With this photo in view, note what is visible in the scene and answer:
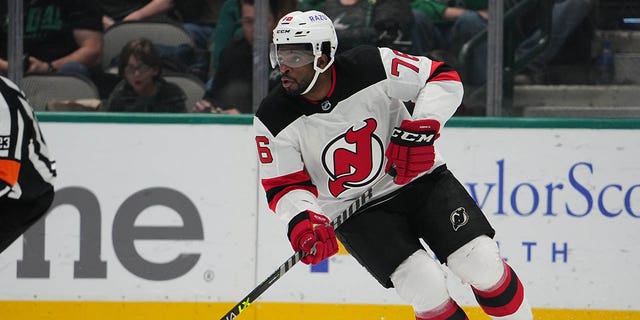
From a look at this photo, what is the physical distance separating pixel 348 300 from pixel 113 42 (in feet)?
4.74

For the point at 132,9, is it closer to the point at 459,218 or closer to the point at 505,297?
the point at 459,218

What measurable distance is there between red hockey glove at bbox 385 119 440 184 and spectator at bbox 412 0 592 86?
1318 mm

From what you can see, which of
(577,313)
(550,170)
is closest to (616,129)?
(550,170)

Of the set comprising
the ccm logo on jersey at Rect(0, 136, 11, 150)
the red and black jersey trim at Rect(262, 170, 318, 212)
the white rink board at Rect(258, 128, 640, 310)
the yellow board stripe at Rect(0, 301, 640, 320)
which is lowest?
the yellow board stripe at Rect(0, 301, 640, 320)

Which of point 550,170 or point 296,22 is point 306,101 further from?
point 550,170

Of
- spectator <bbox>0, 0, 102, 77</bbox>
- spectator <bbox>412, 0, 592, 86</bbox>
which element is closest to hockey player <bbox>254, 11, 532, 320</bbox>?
spectator <bbox>412, 0, 592, 86</bbox>

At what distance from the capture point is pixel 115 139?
17.1ft

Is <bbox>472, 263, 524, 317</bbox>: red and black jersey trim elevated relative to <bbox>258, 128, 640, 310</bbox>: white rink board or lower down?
elevated

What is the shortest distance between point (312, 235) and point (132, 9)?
1.76 m

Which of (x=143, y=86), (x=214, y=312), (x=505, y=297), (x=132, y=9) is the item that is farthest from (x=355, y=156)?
(x=132, y=9)

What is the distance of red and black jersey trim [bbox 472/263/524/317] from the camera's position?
4.07 meters

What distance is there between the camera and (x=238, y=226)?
516 cm

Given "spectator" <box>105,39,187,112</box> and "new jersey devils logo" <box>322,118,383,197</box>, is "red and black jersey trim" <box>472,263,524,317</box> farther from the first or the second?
"spectator" <box>105,39,187,112</box>

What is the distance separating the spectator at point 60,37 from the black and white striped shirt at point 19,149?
1467 millimetres
